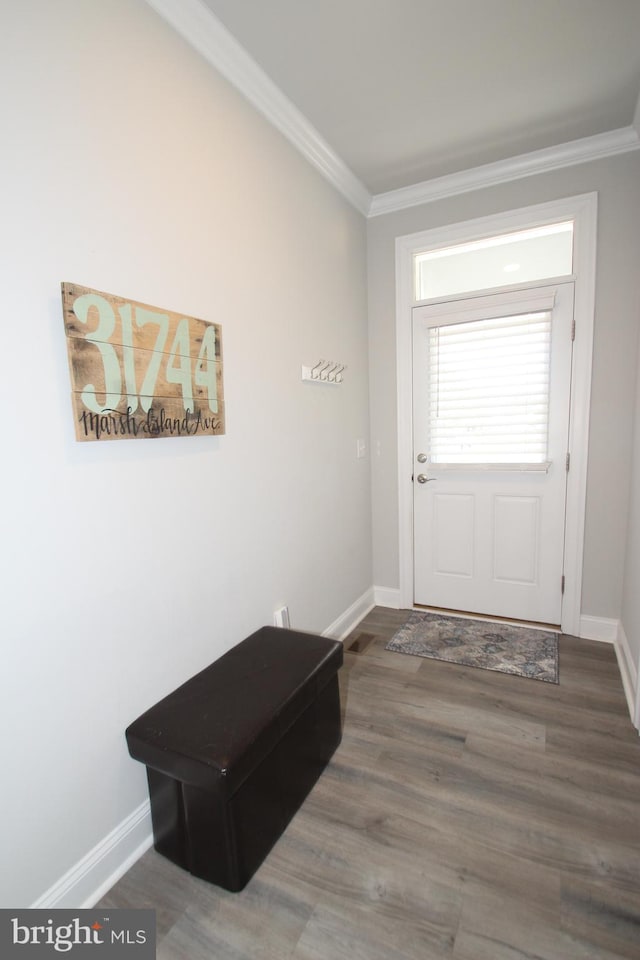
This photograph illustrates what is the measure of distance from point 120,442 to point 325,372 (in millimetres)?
1377

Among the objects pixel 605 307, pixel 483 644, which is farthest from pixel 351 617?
pixel 605 307

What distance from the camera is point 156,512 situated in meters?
1.48

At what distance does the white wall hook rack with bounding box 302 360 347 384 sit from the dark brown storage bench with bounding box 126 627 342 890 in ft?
4.53

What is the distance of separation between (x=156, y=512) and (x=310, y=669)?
0.77m

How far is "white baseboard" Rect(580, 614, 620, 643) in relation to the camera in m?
→ 2.63

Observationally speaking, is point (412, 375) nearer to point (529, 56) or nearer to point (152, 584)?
point (529, 56)

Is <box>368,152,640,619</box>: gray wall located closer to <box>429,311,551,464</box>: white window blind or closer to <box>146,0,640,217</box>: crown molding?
<box>146,0,640,217</box>: crown molding

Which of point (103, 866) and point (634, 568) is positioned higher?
point (634, 568)

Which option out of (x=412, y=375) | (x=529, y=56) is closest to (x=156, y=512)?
(x=412, y=375)

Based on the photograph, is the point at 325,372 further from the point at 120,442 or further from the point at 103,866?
the point at 103,866

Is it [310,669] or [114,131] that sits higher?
[114,131]

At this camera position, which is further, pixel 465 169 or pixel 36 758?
pixel 465 169

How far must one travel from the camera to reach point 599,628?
2666 mm

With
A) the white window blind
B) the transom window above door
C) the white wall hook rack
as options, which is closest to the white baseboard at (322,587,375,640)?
the white window blind
